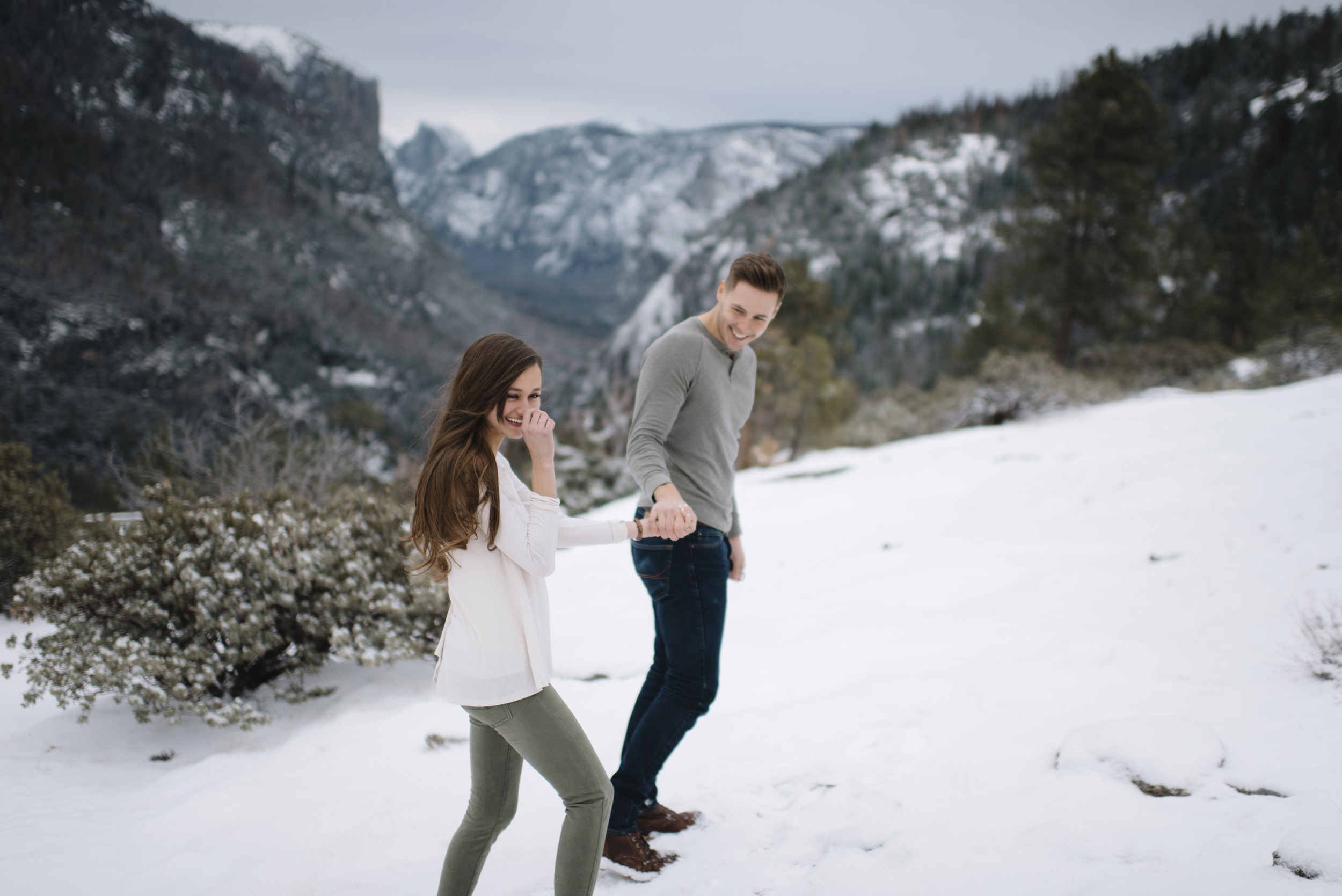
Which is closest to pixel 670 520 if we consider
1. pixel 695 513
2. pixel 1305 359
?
pixel 695 513

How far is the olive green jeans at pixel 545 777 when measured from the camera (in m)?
1.60

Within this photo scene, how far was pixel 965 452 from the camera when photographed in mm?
10625

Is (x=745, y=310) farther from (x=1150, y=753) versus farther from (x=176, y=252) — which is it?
(x=176, y=252)

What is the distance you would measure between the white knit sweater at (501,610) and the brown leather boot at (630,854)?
0.95 metres

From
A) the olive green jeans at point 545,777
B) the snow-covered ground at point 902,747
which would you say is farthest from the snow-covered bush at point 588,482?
the olive green jeans at point 545,777

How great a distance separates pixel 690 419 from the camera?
219 centimetres

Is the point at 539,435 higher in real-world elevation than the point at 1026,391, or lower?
higher

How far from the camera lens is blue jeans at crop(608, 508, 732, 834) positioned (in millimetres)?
2105

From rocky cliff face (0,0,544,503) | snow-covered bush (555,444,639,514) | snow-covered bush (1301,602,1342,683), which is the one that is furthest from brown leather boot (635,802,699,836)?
rocky cliff face (0,0,544,503)

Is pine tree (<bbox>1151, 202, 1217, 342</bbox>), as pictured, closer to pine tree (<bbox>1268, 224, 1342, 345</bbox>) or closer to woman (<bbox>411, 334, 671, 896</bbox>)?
pine tree (<bbox>1268, 224, 1342, 345</bbox>)

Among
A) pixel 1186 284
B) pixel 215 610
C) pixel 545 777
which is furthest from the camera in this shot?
pixel 1186 284

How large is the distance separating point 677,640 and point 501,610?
692mm

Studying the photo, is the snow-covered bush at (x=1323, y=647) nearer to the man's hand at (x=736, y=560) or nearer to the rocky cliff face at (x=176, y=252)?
the man's hand at (x=736, y=560)

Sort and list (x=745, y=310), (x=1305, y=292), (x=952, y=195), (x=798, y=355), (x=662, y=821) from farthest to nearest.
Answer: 1. (x=952, y=195)
2. (x=1305, y=292)
3. (x=798, y=355)
4. (x=662, y=821)
5. (x=745, y=310)
